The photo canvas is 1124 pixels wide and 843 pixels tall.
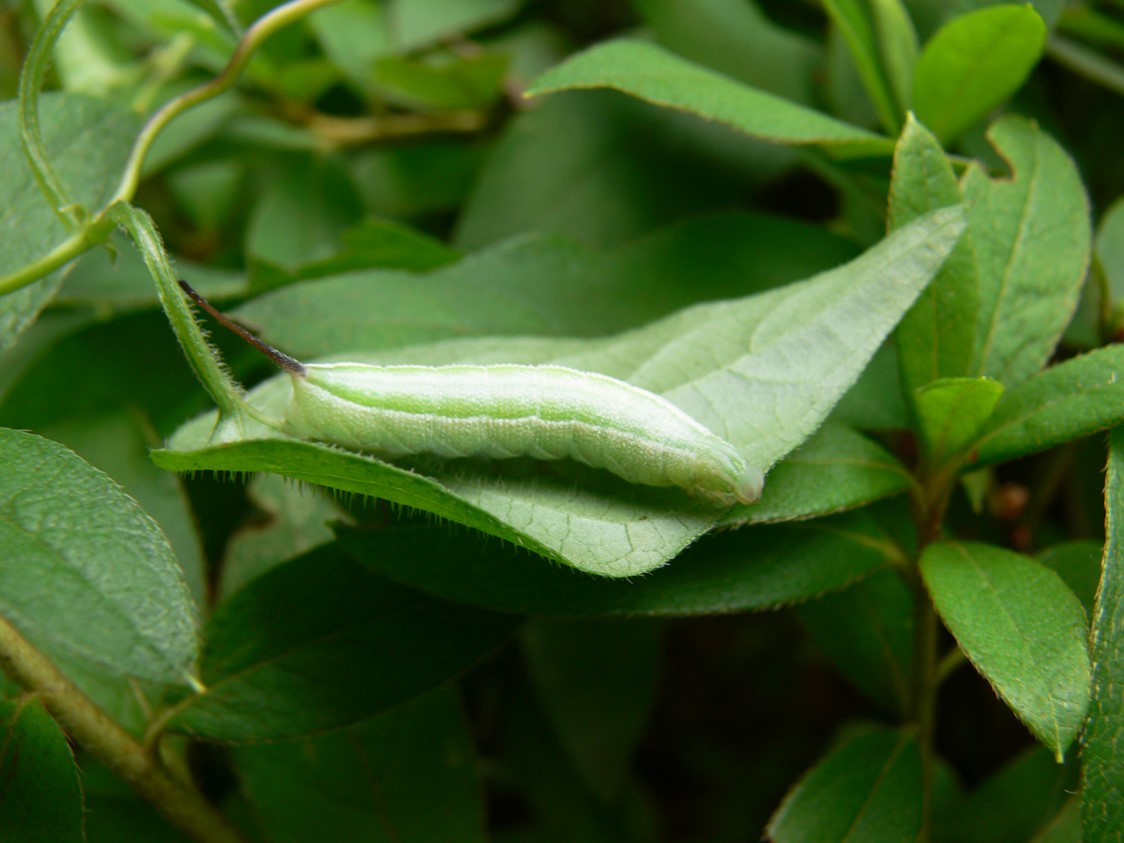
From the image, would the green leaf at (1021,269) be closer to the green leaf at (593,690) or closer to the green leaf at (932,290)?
the green leaf at (932,290)

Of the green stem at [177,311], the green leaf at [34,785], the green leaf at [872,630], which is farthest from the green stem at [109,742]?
the green leaf at [872,630]

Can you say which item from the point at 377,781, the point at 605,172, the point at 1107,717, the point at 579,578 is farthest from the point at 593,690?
the point at 605,172

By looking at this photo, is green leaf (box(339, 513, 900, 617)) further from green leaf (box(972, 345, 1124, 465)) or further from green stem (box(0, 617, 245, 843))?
green stem (box(0, 617, 245, 843))

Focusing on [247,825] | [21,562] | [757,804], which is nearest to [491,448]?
[21,562]

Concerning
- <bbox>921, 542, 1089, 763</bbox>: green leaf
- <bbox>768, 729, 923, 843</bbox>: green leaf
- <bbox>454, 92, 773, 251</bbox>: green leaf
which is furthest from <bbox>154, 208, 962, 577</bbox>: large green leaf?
<bbox>454, 92, 773, 251</bbox>: green leaf

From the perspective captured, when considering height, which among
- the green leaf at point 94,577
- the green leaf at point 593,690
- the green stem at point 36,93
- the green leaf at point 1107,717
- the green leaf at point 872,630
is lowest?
the green leaf at point 593,690
